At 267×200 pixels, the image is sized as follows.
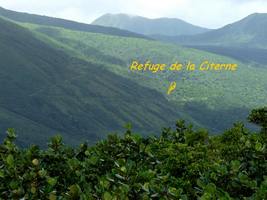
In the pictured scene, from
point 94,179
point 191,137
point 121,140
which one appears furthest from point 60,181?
point 191,137

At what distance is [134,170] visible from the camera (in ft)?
41.4

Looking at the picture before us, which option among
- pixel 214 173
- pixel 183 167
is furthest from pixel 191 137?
pixel 214 173

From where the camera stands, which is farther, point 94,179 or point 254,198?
point 94,179

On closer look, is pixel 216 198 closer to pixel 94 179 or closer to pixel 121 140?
pixel 94 179

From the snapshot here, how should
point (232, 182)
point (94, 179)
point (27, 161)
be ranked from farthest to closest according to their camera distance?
point (94, 179)
point (27, 161)
point (232, 182)

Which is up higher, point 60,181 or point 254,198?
point 254,198

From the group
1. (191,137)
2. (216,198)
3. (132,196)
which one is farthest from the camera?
(191,137)

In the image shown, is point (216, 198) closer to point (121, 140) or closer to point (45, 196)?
point (45, 196)

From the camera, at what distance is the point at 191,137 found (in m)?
22.9

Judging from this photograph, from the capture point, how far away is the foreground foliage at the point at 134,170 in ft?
34.8

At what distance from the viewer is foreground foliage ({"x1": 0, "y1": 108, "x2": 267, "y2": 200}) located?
10609 millimetres

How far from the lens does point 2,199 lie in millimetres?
11344

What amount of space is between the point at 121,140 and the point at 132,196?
6.27 metres

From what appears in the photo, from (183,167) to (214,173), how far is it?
4541mm
